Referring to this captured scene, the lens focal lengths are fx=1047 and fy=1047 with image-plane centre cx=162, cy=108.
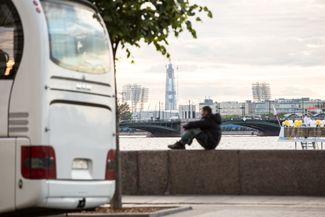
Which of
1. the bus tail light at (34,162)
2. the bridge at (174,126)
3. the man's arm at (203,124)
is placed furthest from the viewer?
the bridge at (174,126)

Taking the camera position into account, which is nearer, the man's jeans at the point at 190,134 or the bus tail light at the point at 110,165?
the bus tail light at the point at 110,165

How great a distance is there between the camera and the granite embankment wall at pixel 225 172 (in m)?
19.8

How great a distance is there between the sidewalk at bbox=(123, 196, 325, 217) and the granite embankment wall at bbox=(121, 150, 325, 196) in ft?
1.72

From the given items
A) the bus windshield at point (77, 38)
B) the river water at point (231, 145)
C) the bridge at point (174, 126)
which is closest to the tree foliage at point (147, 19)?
the bus windshield at point (77, 38)

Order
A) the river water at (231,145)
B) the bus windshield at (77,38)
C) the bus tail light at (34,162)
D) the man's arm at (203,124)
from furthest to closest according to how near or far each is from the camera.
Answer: the river water at (231,145), the man's arm at (203,124), the bus windshield at (77,38), the bus tail light at (34,162)

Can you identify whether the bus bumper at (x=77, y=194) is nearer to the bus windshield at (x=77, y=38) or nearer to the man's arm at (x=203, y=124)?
the bus windshield at (x=77, y=38)

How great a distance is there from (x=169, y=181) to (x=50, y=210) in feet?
26.6

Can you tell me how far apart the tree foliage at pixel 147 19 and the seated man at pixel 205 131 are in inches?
152

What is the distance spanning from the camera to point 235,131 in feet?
541

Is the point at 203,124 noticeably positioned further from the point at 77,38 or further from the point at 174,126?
the point at 174,126

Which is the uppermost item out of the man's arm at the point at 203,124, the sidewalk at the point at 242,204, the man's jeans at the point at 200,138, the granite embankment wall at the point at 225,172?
the man's arm at the point at 203,124

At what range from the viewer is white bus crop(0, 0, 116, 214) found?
39.8ft

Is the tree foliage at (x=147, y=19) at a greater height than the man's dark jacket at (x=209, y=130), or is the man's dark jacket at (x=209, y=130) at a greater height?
the tree foliage at (x=147, y=19)

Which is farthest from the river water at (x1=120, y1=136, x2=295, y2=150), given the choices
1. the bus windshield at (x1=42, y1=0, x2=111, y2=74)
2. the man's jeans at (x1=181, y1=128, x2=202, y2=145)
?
the bus windshield at (x1=42, y1=0, x2=111, y2=74)
